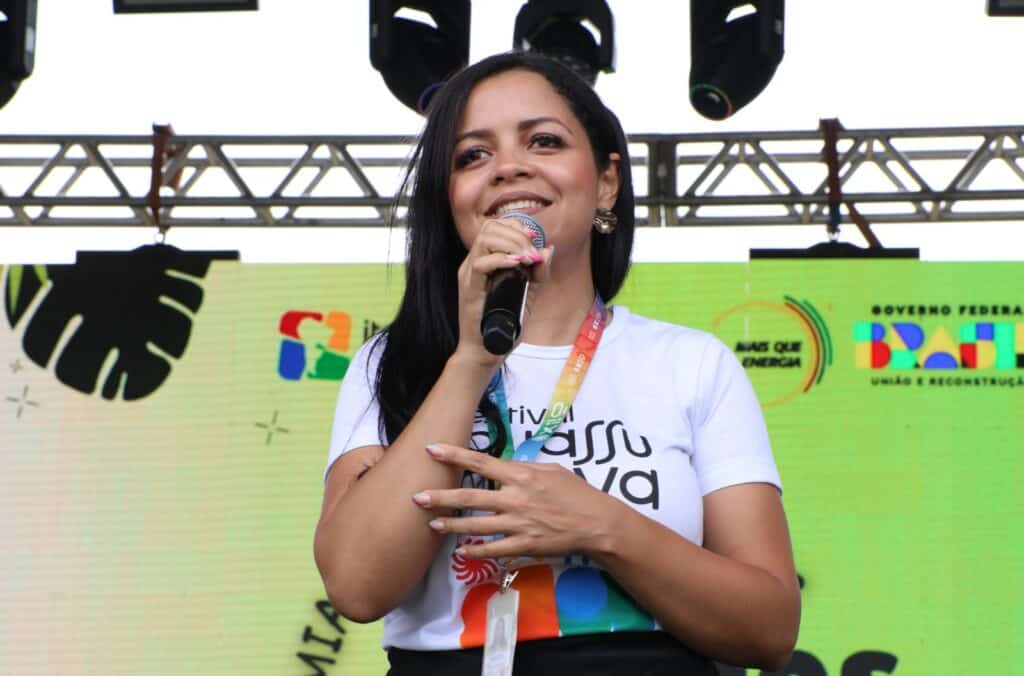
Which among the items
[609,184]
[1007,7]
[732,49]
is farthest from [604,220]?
[1007,7]

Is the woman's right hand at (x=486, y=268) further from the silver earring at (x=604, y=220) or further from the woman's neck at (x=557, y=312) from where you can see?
the silver earring at (x=604, y=220)

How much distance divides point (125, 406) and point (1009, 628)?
2651 millimetres

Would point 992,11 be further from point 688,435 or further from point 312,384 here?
point 688,435

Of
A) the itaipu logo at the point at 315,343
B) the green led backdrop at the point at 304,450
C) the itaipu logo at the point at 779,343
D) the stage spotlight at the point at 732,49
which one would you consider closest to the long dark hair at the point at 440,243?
the stage spotlight at the point at 732,49

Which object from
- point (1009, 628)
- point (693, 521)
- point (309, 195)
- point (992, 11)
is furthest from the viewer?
point (309, 195)

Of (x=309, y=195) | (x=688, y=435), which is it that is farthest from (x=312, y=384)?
(x=688, y=435)

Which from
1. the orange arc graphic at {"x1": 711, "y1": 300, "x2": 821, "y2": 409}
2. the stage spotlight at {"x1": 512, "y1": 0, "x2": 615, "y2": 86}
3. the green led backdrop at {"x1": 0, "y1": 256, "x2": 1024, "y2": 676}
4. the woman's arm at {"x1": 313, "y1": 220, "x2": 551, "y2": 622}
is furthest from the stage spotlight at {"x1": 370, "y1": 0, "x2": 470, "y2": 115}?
the woman's arm at {"x1": 313, "y1": 220, "x2": 551, "y2": 622}

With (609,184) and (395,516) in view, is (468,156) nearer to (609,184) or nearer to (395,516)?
(609,184)

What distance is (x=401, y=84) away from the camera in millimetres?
3561

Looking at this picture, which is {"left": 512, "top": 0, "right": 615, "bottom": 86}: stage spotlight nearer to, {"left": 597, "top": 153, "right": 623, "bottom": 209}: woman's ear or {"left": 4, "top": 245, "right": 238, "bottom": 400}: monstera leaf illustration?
{"left": 4, "top": 245, "right": 238, "bottom": 400}: monstera leaf illustration

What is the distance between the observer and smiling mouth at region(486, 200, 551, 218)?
1312 mm

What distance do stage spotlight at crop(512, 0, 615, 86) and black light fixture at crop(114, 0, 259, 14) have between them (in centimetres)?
77

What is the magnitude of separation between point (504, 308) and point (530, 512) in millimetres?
178

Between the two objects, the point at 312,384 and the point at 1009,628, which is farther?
the point at 312,384
